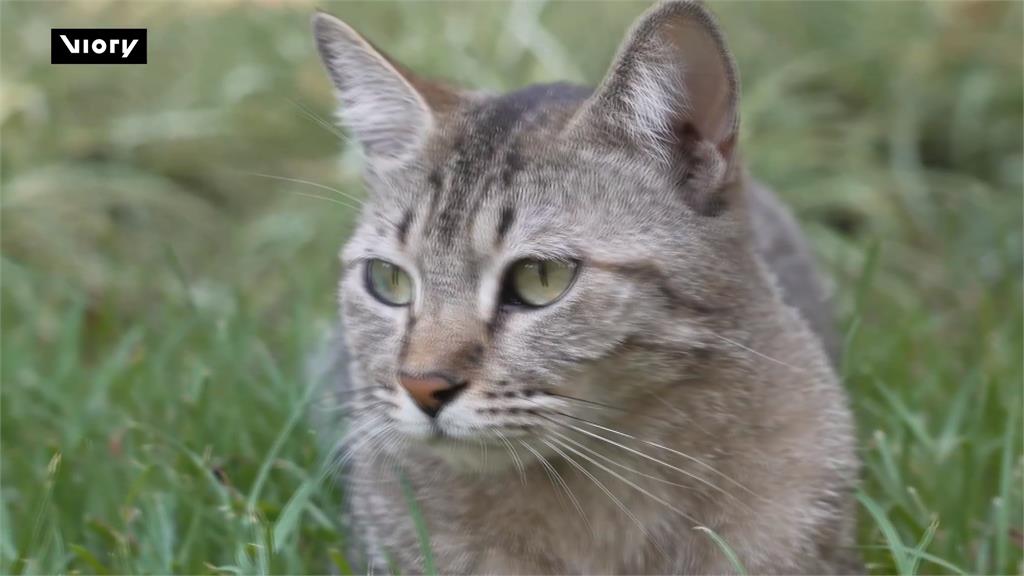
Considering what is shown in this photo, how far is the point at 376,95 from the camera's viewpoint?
8.82 ft

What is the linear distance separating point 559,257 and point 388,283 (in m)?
0.41

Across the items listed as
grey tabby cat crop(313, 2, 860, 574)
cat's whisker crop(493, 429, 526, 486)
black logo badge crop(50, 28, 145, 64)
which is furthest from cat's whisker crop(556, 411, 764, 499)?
black logo badge crop(50, 28, 145, 64)

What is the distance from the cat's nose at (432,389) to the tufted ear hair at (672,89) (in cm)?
61

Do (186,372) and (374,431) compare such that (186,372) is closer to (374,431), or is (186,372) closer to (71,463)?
(71,463)

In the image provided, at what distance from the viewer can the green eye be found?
243 centimetres

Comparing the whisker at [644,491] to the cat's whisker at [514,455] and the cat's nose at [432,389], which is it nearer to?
the cat's whisker at [514,455]

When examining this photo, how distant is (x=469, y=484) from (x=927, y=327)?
196 cm

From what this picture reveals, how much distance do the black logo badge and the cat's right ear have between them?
2.40 metres

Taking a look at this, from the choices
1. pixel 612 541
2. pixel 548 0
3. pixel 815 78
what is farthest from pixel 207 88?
pixel 612 541

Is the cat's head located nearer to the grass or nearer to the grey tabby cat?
the grey tabby cat

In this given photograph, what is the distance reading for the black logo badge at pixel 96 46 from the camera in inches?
194

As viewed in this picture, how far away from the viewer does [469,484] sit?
2512 mm

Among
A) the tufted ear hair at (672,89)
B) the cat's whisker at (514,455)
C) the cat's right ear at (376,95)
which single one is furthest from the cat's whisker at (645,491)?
the cat's right ear at (376,95)

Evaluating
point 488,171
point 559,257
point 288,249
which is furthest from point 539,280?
point 288,249
